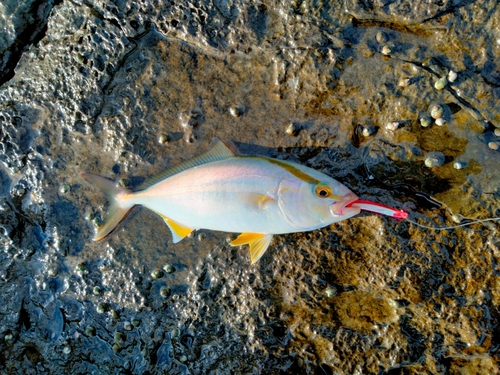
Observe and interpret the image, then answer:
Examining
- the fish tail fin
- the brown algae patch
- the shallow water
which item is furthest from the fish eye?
the fish tail fin

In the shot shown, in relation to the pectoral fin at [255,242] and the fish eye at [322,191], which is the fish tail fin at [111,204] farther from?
the fish eye at [322,191]

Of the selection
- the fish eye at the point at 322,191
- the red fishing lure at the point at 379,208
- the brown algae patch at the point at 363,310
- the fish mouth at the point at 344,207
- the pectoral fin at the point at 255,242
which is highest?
the fish eye at the point at 322,191

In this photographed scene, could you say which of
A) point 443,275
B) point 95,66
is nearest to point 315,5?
point 95,66

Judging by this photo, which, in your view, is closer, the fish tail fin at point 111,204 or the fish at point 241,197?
the fish at point 241,197

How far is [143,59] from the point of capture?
127 inches

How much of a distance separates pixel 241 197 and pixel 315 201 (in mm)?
529

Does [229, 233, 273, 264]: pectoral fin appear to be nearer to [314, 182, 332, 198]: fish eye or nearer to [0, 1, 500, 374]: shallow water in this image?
[0, 1, 500, 374]: shallow water

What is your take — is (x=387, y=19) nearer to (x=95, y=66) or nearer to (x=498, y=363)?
(x=95, y=66)

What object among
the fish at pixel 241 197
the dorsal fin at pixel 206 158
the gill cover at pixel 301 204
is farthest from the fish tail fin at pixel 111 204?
the gill cover at pixel 301 204

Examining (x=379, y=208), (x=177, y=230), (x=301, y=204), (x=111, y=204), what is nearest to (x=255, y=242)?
(x=301, y=204)

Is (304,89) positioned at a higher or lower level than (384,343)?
higher

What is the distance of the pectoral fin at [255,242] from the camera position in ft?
9.48

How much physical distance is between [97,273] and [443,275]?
2.83 m

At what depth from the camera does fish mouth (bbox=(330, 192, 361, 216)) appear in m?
2.62
